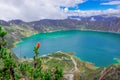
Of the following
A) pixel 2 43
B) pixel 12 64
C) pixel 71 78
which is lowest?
pixel 71 78

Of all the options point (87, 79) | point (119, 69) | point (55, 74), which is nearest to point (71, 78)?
point (87, 79)

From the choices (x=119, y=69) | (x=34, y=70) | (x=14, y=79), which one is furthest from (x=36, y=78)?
(x=119, y=69)

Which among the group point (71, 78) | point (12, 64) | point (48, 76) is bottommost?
point (71, 78)

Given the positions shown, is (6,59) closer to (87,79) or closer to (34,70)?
(34,70)

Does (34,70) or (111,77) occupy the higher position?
(34,70)

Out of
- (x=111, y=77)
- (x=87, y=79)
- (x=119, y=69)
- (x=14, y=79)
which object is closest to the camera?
(x=14, y=79)

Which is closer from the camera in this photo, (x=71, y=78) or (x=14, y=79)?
(x=14, y=79)

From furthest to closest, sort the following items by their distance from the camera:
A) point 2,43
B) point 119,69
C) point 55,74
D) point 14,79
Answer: point 119,69
point 55,74
point 2,43
point 14,79

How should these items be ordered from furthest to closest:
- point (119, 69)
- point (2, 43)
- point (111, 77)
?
point (119, 69)
point (111, 77)
point (2, 43)

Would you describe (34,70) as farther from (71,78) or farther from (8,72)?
(71,78)
